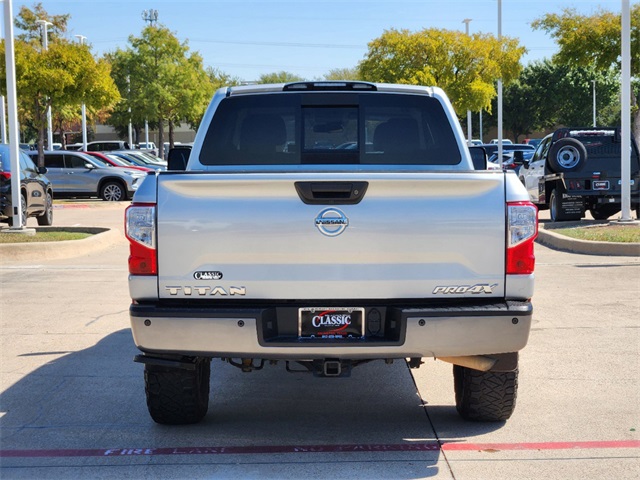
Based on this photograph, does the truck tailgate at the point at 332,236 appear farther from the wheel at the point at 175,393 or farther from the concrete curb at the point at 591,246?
the concrete curb at the point at 591,246

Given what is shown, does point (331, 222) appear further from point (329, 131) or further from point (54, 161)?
point (54, 161)

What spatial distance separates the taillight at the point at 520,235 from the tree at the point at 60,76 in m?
26.2

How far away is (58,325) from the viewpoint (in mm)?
9711

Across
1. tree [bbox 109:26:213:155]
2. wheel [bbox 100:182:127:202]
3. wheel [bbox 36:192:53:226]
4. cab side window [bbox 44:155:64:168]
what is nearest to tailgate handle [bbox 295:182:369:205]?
wheel [bbox 36:192:53:226]

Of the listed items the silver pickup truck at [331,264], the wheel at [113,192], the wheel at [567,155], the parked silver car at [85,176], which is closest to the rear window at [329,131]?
the silver pickup truck at [331,264]

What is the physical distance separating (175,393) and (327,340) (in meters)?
1.18

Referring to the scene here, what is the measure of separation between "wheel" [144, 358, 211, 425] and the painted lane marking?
14.1 inches

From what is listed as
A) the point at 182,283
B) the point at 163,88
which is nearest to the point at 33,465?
the point at 182,283

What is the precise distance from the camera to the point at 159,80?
165 feet

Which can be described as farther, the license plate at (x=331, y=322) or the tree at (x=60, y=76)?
the tree at (x=60, y=76)

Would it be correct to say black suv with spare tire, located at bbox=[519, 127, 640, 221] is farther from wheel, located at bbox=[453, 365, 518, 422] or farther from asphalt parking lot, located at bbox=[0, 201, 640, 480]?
wheel, located at bbox=[453, 365, 518, 422]

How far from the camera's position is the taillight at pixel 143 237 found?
5.17 meters

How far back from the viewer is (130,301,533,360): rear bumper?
16.8 ft

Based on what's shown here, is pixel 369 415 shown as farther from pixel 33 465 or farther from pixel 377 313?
pixel 33 465
